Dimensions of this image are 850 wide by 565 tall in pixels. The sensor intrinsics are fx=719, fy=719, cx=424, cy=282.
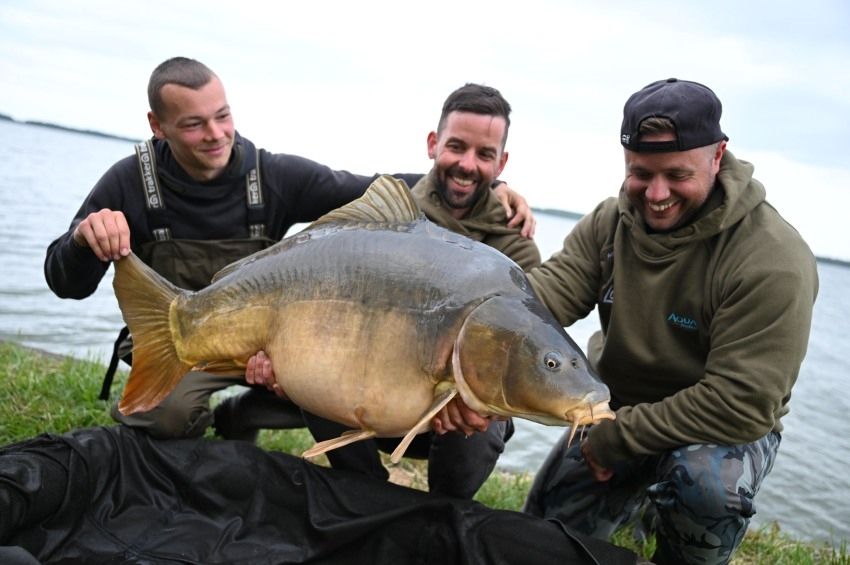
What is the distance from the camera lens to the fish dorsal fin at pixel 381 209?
2.28 meters

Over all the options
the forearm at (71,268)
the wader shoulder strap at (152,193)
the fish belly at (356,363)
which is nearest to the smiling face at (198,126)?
the wader shoulder strap at (152,193)

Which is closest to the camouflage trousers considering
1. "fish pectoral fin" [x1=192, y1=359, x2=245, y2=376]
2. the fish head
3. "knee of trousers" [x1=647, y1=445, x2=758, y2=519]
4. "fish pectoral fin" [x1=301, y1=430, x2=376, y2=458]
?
"knee of trousers" [x1=647, y1=445, x2=758, y2=519]

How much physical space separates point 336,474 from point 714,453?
139 cm

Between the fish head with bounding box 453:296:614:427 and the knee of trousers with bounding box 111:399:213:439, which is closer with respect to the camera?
the fish head with bounding box 453:296:614:427

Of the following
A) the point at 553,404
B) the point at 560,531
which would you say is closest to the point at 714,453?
the point at 560,531

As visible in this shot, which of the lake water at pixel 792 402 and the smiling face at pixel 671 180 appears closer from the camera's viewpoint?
the smiling face at pixel 671 180

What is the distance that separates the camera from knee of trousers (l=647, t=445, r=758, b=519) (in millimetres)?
2537

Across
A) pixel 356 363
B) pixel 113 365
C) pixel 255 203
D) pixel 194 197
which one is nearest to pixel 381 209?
pixel 356 363

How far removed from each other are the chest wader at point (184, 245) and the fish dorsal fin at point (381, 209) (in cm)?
109

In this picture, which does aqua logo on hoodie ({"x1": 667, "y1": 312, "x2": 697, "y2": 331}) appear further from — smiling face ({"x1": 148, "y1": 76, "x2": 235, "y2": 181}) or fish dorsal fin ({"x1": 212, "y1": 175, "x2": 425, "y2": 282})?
smiling face ({"x1": 148, "y1": 76, "x2": 235, "y2": 181})

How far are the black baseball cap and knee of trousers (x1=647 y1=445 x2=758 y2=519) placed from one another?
44.1 inches

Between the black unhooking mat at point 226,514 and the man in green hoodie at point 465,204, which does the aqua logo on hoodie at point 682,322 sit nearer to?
the man in green hoodie at point 465,204

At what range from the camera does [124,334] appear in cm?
343

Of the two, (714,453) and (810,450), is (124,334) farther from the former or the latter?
(810,450)
